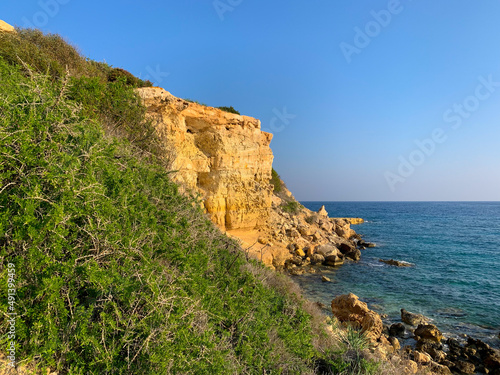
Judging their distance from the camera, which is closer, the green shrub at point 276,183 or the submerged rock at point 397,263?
the submerged rock at point 397,263

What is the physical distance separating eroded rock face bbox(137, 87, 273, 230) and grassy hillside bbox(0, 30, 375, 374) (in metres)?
7.94

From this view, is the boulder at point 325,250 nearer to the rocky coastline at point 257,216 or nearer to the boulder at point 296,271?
the rocky coastline at point 257,216

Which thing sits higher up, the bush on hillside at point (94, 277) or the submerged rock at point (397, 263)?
the bush on hillside at point (94, 277)

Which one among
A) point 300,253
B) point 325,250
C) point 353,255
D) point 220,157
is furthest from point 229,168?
point 353,255

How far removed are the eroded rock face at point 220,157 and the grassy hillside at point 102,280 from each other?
7.94 metres

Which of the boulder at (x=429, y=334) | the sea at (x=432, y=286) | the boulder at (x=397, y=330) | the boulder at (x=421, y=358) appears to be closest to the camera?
the boulder at (x=421, y=358)

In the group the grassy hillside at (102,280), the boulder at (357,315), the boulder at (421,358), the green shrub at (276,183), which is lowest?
the boulder at (421,358)

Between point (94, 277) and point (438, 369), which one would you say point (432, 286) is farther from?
point (94, 277)

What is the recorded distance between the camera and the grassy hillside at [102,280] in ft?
8.13

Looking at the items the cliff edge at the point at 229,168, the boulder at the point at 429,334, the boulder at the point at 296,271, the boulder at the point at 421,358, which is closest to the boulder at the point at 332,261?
the cliff edge at the point at 229,168

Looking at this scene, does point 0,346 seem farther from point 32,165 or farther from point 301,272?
point 301,272

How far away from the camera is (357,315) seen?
33.0 feet

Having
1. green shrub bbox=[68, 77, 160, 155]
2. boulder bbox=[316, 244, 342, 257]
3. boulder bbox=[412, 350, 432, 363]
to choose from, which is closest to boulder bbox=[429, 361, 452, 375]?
boulder bbox=[412, 350, 432, 363]

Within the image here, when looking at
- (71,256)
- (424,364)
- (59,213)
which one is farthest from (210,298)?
(424,364)
